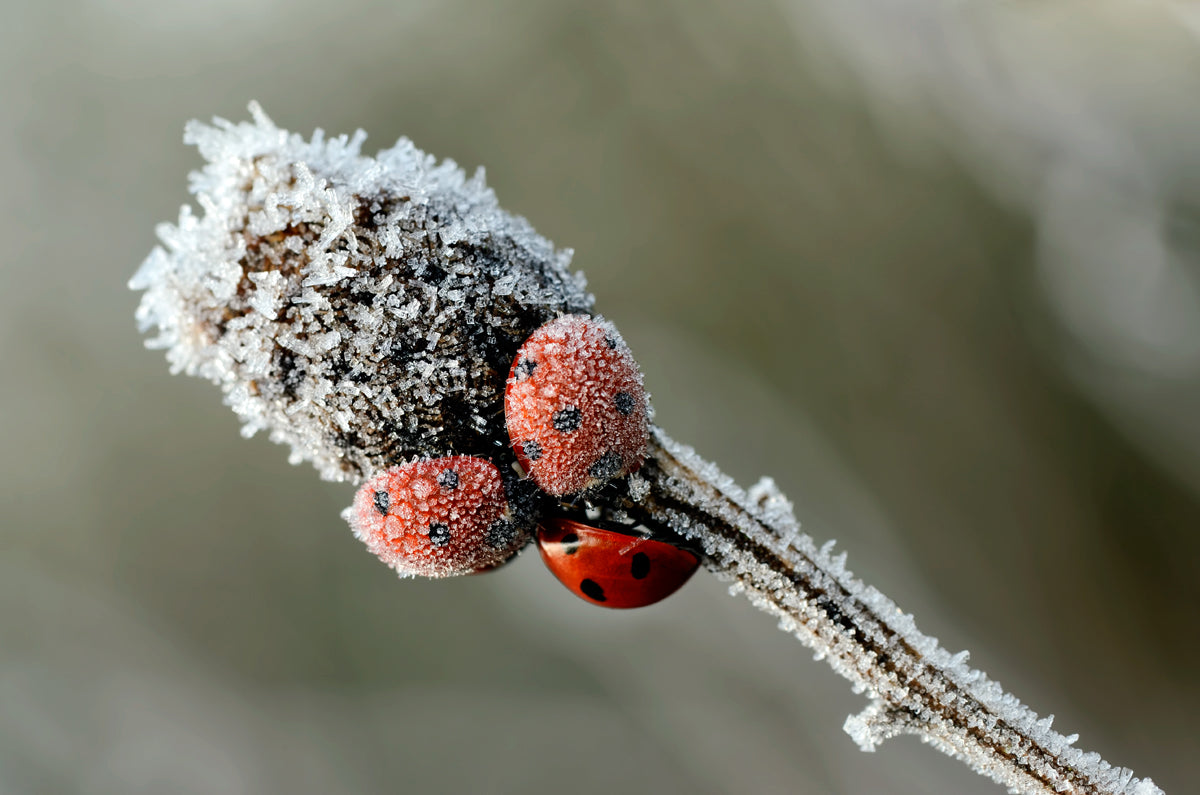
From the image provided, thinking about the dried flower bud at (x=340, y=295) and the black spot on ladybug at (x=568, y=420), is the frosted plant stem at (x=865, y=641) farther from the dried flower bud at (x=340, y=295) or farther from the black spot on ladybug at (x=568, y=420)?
the dried flower bud at (x=340, y=295)

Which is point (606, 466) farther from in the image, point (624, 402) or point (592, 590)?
point (592, 590)

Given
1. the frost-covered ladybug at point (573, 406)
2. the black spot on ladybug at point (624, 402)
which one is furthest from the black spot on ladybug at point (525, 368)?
the black spot on ladybug at point (624, 402)

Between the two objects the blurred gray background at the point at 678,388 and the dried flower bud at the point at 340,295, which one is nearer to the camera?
the dried flower bud at the point at 340,295

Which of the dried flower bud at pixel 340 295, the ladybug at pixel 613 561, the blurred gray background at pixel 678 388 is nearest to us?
the dried flower bud at pixel 340 295

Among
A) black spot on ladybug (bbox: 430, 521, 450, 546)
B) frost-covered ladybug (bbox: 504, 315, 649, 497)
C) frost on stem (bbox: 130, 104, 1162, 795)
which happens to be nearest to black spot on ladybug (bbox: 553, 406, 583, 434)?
frost-covered ladybug (bbox: 504, 315, 649, 497)

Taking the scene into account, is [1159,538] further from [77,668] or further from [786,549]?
[77,668]

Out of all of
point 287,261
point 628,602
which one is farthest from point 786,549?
point 287,261

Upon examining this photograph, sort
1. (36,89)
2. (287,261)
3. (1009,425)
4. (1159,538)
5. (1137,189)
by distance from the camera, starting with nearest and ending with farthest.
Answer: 1. (287,261)
2. (1137,189)
3. (1159,538)
4. (1009,425)
5. (36,89)
